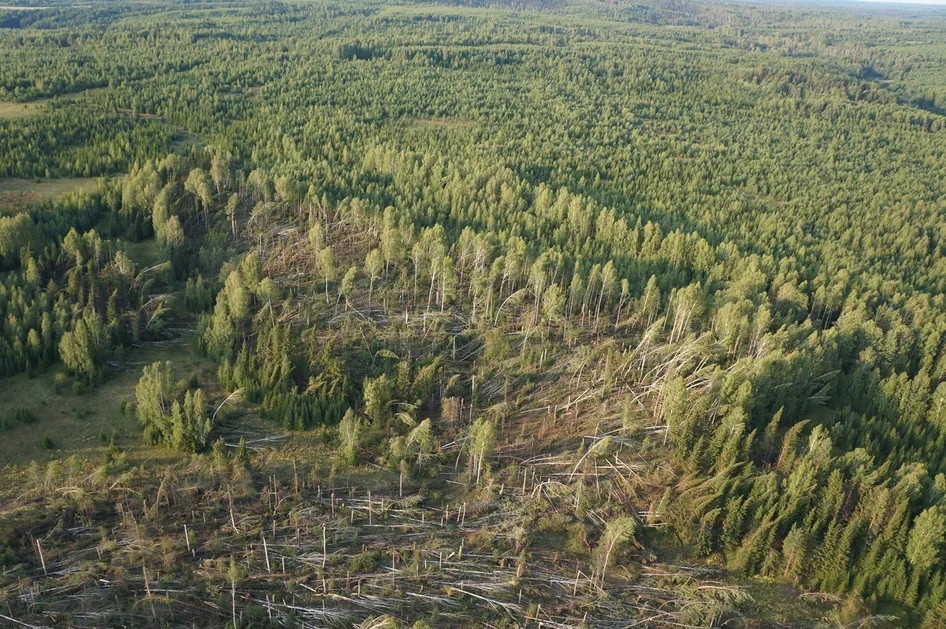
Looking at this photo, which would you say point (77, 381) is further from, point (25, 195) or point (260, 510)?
point (25, 195)

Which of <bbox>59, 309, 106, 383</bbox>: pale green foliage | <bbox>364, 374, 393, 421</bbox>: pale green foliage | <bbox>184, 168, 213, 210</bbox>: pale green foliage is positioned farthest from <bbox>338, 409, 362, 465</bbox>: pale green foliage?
<bbox>184, 168, 213, 210</bbox>: pale green foliage

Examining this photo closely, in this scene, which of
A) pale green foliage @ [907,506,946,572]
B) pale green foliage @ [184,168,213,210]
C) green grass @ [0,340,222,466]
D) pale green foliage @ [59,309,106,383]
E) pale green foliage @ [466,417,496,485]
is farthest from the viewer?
pale green foliage @ [184,168,213,210]

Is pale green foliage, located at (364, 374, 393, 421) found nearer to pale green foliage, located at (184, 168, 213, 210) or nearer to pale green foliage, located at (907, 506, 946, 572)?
pale green foliage, located at (907, 506, 946, 572)

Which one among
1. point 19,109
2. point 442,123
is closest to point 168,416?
point 442,123

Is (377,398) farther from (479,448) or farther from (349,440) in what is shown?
(479,448)

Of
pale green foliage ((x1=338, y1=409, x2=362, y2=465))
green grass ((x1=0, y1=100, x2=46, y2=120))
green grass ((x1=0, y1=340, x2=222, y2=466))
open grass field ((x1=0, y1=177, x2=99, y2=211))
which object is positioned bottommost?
green grass ((x1=0, y1=340, x2=222, y2=466))

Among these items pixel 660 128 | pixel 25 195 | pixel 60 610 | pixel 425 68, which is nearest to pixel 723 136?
pixel 660 128

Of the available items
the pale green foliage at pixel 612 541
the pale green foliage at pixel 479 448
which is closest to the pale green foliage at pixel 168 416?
the pale green foliage at pixel 479 448
